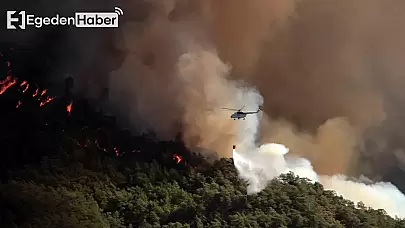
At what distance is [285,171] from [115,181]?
1287 mm

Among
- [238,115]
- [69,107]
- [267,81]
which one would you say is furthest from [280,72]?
[69,107]

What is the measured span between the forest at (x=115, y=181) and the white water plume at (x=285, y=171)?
2.3 inches

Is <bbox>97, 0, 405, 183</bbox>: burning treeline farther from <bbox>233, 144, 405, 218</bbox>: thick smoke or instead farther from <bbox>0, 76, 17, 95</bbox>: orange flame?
<bbox>0, 76, 17, 95</bbox>: orange flame

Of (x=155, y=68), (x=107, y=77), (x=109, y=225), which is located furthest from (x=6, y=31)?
(x=109, y=225)

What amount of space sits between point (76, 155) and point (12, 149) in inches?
18.7

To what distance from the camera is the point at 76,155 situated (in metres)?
4.24

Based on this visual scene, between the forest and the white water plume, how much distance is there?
59 millimetres

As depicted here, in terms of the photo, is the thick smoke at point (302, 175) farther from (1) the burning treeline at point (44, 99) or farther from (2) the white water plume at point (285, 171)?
(1) the burning treeline at point (44, 99)

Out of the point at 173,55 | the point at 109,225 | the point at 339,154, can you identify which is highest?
the point at 173,55

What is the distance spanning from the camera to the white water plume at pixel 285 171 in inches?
169

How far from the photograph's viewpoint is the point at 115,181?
425 centimetres

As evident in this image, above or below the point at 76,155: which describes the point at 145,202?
below

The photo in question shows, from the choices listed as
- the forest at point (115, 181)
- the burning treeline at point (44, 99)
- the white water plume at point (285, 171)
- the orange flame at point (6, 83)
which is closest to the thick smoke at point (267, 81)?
the white water plume at point (285, 171)

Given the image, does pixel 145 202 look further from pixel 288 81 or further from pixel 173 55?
pixel 288 81
